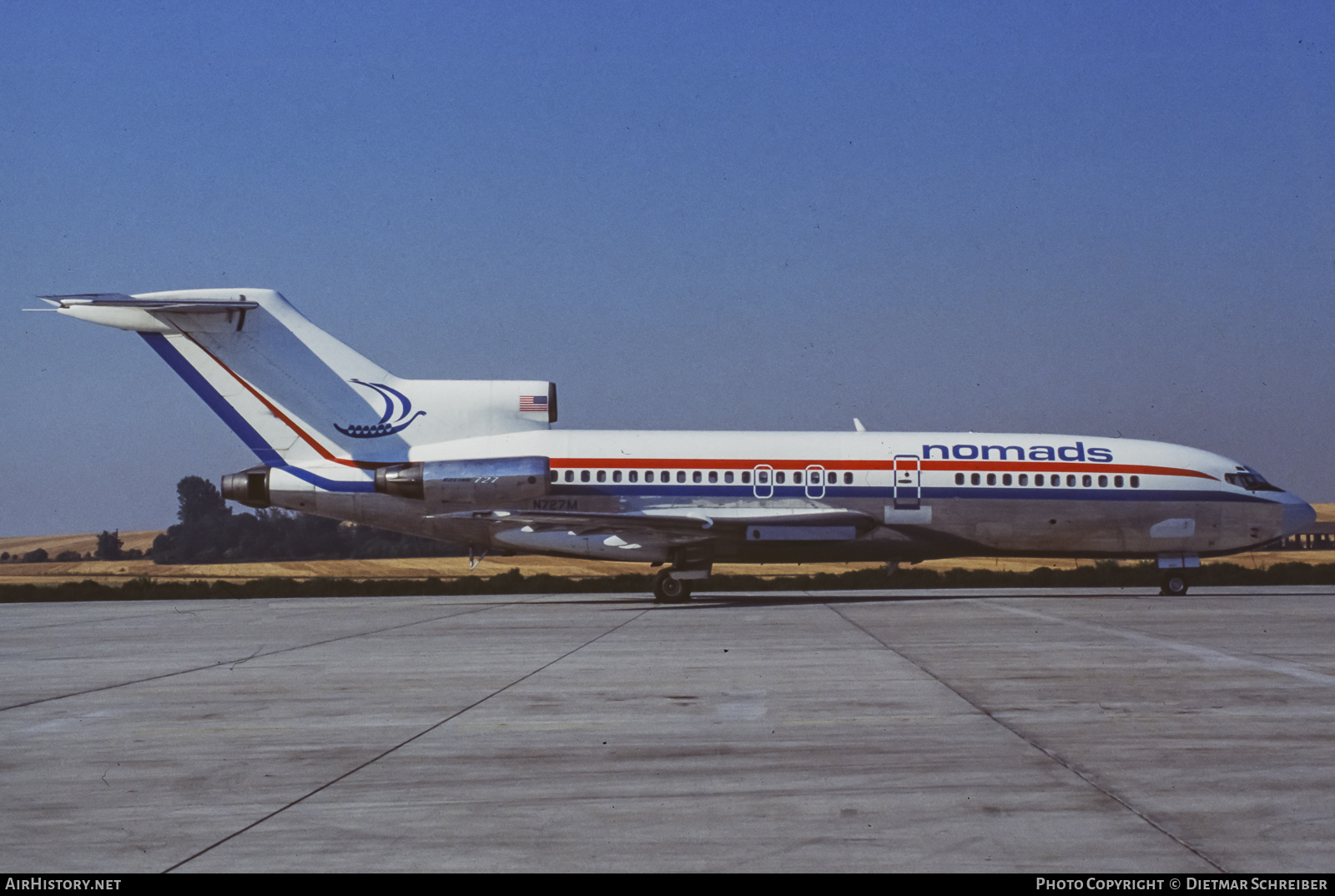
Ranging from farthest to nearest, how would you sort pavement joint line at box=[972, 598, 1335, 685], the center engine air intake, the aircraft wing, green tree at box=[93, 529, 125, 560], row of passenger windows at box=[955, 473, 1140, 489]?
green tree at box=[93, 529, 125, 560] < row of passenger windows at box=[955, 473, 1140, 489] < the center engine air intake < the aircraft wing < pavement joint line at box=[972, 598, 1335, 685]

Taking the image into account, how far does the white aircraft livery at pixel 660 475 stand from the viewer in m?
26.0

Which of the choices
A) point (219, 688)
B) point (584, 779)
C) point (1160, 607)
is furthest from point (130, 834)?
point (1160, 607)

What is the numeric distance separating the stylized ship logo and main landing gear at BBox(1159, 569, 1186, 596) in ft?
55.7

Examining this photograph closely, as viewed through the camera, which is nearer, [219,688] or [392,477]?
[219,688]

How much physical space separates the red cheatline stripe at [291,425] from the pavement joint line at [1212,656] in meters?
15.1

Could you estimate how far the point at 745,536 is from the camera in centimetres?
2562

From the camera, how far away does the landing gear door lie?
26344 millimetres

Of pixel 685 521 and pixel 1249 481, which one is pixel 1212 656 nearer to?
pixel 685 521

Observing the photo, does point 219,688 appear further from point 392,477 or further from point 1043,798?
point 392,477

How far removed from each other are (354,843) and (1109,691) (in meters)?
7.13

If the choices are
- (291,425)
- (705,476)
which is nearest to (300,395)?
(291,425)

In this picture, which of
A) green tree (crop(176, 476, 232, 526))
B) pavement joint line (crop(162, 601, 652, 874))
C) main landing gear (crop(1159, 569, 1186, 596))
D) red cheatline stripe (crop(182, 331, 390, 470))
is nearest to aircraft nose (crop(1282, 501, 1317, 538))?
main landing gear (crop(1159, 569, 1186, 596))

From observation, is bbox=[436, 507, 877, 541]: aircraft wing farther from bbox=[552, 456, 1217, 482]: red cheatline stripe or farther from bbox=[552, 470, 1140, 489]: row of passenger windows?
bbox=[552, 456, 1217, 482]: red cheatline stripe
